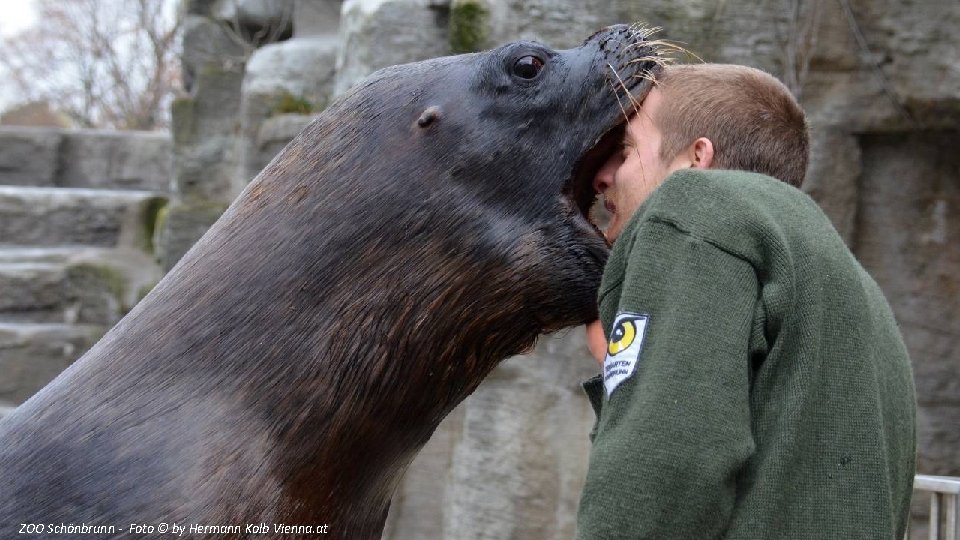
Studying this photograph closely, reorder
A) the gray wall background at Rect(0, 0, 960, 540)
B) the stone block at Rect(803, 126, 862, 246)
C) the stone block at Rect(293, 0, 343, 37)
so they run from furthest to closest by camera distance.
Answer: the stone block at Rect(293, 0, 343, 37)
the stone block at Rect(803, 126, 862, 246)
the gray wall background at Rect(0, 0, 960, 540)

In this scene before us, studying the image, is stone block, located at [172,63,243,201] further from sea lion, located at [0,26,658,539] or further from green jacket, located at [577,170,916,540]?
green jacket, located at [577,170,916,540]

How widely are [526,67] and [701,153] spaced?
33cm

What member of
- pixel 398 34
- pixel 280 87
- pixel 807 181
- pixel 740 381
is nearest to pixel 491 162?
pixel 740 381

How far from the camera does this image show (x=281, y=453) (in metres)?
1.46

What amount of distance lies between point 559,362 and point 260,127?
5.07ft

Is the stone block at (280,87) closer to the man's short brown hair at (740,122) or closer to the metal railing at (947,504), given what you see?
the metal railing at (947,504)

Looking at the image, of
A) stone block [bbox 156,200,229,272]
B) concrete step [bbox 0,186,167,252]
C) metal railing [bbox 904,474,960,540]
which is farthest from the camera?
concrete step [bbox 0,186,167,252]

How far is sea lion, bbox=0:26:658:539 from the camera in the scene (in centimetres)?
144

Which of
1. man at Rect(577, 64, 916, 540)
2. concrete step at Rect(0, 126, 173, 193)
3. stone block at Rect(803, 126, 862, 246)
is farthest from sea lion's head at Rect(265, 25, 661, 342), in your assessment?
concrete step at Rect(0, 126, 173, 193)

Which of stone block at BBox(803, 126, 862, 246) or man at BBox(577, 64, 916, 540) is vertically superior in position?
man at BBox(577, 64, 916, 540)

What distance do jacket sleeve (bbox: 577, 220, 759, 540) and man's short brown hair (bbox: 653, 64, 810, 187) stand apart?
290 millimetres

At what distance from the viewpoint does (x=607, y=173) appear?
167cm

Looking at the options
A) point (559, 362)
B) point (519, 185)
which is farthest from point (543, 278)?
point (559, 362)

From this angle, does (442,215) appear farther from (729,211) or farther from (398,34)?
(398,34)
